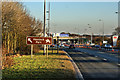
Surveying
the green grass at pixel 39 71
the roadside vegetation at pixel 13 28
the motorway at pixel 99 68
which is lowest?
the motorway at pixel 99 68

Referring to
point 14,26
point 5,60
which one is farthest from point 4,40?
point 5,60

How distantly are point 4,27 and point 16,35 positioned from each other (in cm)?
591

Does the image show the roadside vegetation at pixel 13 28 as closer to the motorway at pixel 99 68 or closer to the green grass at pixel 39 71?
the green grass at pixel 39 71

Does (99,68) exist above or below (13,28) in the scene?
below

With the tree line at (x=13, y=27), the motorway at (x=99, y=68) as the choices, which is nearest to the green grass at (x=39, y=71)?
the motorway at (x=99, y=68)

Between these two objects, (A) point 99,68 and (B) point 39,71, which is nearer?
(B) point 39,71

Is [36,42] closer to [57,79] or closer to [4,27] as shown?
[4,27]

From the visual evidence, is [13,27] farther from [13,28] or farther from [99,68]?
[99,68]

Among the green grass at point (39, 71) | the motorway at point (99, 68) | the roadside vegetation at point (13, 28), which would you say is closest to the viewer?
the green grass at point (39, 71)

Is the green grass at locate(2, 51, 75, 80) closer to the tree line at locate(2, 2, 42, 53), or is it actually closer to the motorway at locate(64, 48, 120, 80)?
the motorway at locate(64, 48, 120, 80)

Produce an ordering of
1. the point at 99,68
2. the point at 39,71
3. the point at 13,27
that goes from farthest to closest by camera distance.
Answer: the point at 13,27
the point at 99,68
the point at 39,71

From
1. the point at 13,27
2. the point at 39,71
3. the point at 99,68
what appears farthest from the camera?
the point at 13,27

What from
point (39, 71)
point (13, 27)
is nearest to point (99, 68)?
point (39, 71)

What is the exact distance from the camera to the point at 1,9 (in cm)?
2170
